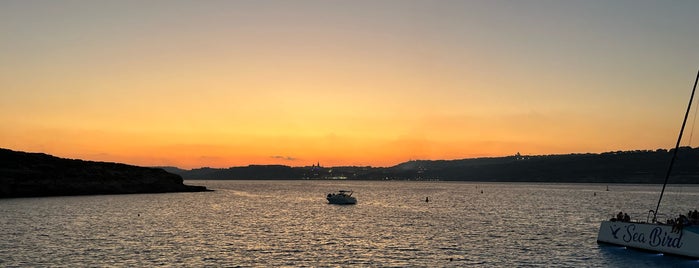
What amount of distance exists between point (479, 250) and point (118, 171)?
515 feet

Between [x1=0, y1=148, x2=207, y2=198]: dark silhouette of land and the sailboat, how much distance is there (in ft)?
458

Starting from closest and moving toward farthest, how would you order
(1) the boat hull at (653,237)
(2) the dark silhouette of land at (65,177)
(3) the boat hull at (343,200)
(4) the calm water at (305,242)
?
(1) the boat hull at (653,237)
(4) the calm water at (305,242)
(3) the boat hull at (343,200)
(2) the dark silhouette of land at (65,177)

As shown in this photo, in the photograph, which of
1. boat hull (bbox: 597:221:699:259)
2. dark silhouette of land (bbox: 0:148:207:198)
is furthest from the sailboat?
dark silhouette of land (bbox: 0:148:207:198)

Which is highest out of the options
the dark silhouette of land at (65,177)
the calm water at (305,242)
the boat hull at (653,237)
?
the dark silhouette of land at (65,177)

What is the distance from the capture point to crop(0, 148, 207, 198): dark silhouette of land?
144 m

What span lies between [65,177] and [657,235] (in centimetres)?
15568

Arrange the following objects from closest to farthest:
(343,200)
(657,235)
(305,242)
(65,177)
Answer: (657,235) < (305,242) < (343,200) < (65,177)

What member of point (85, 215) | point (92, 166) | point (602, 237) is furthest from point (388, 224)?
point (92, 166)

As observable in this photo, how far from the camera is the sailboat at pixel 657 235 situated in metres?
40.6

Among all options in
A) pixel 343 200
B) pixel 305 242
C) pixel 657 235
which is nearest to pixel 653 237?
pixel 657 235

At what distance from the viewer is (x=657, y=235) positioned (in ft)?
143

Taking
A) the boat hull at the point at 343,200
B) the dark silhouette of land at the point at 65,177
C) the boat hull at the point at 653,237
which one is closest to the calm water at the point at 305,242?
the boat hull at the point at 653,237

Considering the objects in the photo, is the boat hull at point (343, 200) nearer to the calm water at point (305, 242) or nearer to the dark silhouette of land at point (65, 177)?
the calm water at point (305, 242)

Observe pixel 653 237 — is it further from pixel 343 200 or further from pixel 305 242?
pixel 343 200
